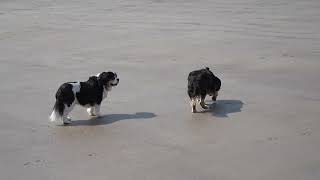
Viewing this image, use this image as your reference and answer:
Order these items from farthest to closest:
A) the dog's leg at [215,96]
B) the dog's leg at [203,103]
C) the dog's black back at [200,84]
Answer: the dog's leg at [215,96], the dog's leg at [203,103], the dog's black back at [200,84]

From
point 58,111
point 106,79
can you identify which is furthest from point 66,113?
point 106,79

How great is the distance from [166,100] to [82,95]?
155cm

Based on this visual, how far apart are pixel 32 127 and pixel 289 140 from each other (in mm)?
3731

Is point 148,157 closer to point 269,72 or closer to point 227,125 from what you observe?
point 227,125

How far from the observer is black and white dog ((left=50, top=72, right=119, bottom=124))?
28.1ft

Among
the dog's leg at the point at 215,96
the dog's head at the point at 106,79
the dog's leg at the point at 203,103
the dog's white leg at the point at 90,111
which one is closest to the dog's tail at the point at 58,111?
the dog's white leg at the point at 90,111

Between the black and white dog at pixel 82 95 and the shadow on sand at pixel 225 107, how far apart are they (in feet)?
5.44

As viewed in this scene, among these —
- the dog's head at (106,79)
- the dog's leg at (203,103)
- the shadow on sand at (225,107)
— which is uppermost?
the dog's head at (106,79)

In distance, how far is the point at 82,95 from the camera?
28.8ft

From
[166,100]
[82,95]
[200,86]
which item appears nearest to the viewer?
[82,95]

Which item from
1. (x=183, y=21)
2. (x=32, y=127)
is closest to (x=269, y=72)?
(x=32, y=127)

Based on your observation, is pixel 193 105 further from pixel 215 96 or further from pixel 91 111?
pixel 91 111

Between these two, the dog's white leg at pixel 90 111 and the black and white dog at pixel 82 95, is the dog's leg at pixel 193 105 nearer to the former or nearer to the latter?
the black and white dog at pixel 82 95

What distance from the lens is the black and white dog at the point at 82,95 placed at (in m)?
8.58
